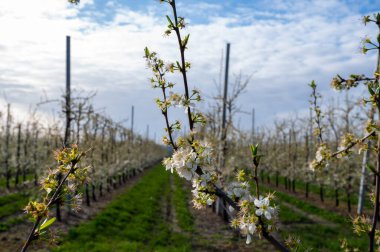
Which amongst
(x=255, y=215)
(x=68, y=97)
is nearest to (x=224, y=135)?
(x=68, y=97)

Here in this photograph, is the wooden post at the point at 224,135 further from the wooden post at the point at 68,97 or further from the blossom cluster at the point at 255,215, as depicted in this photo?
the blossom cluster at the point at 255,215

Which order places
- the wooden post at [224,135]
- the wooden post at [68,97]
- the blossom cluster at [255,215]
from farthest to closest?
the wooden post at [224,135] → the wooden post at [68,97] → the blossom cluster at [255,215]

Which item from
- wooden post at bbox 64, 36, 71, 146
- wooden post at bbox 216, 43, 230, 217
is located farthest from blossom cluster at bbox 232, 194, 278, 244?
wooden post at bbox 64, 36, 71, 146

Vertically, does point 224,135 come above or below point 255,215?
below

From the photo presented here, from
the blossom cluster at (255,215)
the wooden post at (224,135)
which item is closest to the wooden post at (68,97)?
the wooden post at (224,135)

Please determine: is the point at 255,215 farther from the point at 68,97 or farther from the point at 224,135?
the point at 68,97

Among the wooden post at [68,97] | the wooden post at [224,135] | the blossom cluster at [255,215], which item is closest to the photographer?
the blossom cluster at [255,215]

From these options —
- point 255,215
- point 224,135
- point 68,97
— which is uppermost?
point 68,97

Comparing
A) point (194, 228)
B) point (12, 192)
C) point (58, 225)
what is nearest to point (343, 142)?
point (194, 228)

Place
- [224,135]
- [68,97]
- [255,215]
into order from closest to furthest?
[255,215]
[68,97]
[224,135]

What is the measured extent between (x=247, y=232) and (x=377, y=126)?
940mm

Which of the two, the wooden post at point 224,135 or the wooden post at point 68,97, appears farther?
the wooden post at point 224,135

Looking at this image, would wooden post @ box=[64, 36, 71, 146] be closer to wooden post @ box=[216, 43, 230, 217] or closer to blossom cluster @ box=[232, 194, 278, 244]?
wooden post @ box=[216, 43, 230, 217]

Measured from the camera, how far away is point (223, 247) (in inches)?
338
